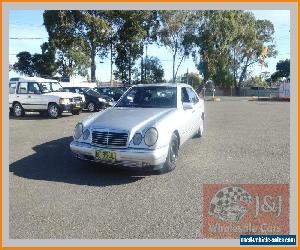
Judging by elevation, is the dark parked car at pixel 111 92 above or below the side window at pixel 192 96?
above

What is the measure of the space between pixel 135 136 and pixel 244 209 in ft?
6.73

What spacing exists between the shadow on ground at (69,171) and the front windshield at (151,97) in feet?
5.31

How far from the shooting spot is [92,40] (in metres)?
32.6

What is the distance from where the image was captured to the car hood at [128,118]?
562cm

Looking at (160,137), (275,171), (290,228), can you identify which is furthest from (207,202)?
(275,171)

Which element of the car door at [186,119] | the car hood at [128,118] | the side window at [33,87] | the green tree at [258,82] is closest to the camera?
the car hood at [128,118]

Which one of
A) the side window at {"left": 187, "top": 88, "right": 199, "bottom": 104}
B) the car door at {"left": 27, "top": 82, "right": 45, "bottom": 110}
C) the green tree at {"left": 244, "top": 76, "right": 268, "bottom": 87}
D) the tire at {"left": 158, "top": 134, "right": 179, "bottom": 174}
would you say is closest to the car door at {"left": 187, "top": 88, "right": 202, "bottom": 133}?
the side window at {"left": 187, "top": 88, "right": 199, "bottom": 104}

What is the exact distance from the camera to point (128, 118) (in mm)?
5965

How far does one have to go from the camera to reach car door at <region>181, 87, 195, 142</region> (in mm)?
6635

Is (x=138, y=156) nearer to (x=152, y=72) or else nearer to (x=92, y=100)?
(x=92, y=100)

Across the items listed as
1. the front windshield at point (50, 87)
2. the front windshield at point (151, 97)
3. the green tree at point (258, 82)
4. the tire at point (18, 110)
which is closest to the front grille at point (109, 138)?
the front windshield at point (151, 97)

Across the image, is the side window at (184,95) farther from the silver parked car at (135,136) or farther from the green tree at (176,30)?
the green tree at (176,30)

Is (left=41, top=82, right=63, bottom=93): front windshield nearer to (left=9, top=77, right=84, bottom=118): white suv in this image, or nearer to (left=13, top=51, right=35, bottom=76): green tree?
(left=9, top=77, right=84, bottom=118): white suv

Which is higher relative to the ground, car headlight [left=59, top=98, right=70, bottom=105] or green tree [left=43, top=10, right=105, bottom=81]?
green tree [left=43, top=10, right=105, bottom=81]
